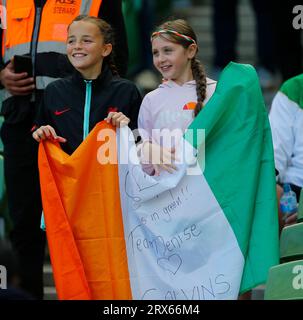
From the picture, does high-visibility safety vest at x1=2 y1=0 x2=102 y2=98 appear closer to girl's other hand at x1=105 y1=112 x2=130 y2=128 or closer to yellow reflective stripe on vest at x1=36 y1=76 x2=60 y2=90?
yellow reflective stripe on vest at x1=36 y1=76 x2=60 y2=90

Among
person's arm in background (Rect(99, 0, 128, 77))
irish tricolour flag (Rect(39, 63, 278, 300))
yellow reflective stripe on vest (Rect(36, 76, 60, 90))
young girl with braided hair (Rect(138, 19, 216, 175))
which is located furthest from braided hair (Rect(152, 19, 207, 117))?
yellow reflective stripe on vest (Rect(36, 76, 60, 90))

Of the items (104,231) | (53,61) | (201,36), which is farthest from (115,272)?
(201,36)

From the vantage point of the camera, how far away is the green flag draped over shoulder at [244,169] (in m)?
7.70

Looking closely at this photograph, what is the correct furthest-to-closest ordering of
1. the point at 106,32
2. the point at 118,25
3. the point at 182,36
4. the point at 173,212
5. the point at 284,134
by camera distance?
the point at 284,134 < the point at 118,25 < the point at 106,32 < the point at 182,36 < the point at 173,212

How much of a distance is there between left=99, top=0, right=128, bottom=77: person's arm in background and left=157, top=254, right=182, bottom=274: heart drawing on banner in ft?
4.40

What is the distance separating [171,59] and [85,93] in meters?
0.48

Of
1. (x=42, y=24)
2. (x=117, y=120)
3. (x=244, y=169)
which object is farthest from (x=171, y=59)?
(x=42, y=24)

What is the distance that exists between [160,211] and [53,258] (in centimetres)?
56

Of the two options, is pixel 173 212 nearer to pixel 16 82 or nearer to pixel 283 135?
pixel 16 82

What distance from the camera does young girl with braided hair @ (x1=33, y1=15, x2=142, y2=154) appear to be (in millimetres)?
8086

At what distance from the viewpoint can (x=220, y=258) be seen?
7.68 metres

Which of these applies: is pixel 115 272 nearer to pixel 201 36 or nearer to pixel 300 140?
pixel 300 140

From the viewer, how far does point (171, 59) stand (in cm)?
804

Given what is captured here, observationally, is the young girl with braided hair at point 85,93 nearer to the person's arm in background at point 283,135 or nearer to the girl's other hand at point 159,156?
the girl's other hand at point 159,156
